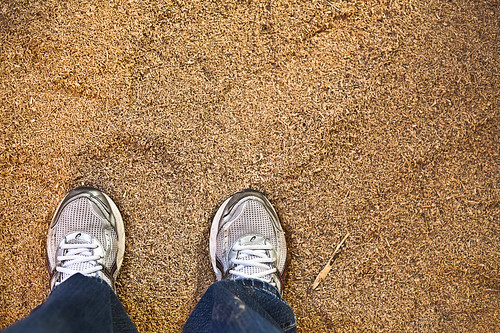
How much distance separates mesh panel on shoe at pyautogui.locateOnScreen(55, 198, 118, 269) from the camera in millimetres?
1055

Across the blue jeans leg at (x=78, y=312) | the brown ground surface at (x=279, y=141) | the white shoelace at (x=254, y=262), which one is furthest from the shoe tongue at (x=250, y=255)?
the blue jeans leg at (x=78, y=312)

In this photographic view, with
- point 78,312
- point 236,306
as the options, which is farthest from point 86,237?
point 236,306

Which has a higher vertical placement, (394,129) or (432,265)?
(394,129)

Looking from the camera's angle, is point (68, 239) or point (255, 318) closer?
point (255, 318)

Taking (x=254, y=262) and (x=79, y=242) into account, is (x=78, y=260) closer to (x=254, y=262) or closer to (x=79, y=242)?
(x=79, y=242)

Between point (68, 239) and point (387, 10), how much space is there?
1179mm

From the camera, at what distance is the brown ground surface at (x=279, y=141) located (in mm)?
1074

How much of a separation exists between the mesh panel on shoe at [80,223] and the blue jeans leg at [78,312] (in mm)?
210

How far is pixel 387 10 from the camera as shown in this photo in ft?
3.60

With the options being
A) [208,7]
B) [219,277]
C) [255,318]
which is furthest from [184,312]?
[208,7]

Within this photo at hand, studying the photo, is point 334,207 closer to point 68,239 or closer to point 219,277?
point 219,277

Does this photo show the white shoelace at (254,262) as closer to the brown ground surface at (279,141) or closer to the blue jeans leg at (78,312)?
the brown ground surface at (279,141)

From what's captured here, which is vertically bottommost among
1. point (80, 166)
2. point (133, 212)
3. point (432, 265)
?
point (432, 265)

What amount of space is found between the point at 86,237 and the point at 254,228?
50cm
